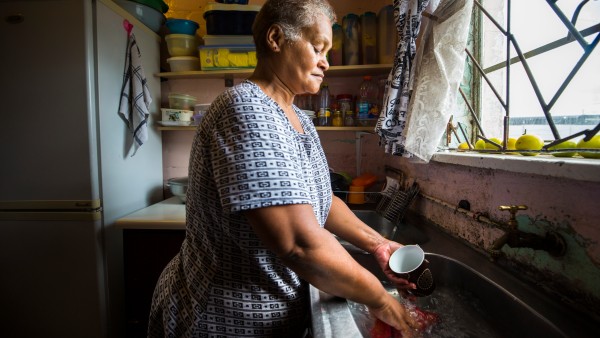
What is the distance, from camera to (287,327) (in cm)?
72

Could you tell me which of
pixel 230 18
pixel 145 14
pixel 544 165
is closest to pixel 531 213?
pixel 544 165

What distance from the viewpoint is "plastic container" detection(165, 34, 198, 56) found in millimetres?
2043

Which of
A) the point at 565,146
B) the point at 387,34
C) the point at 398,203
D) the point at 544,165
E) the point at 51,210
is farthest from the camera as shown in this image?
the point at 387,34

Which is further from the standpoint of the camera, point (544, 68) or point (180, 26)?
point (180, 26)

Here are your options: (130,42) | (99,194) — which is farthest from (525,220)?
Result: (130,42)

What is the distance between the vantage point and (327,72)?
6.65 feet

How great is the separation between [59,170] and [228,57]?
1.13 m

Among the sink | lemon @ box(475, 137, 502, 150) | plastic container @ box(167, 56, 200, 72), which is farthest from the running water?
plastic container @ box(167, 56, 200, 72)

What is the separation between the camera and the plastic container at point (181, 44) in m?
2.04

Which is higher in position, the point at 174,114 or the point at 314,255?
the point at 174,114

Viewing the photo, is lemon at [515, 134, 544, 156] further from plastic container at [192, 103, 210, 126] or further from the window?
plastic container at [192, 103, 210, 126]

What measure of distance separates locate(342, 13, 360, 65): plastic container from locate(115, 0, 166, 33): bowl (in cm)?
125

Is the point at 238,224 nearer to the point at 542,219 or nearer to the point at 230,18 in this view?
the point at 542,219

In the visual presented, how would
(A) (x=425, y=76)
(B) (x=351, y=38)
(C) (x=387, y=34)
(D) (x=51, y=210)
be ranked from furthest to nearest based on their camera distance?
(B) (x=351, y=38), (C) (x=387, y=34), (D) (x=51, y=210), (A) (x=425, y=76)
